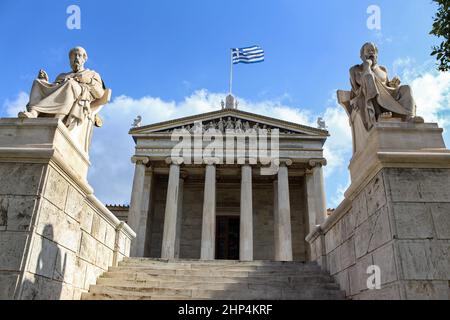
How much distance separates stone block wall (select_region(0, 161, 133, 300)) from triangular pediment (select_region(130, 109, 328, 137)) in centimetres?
1938

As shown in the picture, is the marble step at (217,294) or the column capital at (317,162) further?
the column capital at (317,162)

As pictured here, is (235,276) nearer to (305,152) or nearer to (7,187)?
(7,187)

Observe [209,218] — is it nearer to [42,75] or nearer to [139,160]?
[139,160]

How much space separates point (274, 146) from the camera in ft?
84.6

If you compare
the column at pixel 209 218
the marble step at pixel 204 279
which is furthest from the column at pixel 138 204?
the marble step at pixel 204 279

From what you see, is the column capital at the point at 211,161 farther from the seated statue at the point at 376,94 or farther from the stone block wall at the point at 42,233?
the seated statue at the point at 376,94

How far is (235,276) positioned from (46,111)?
19.6 ft

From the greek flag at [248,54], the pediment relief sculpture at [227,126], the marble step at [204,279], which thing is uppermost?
the greek flag at [248,54]

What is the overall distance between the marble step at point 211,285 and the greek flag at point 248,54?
2405cm

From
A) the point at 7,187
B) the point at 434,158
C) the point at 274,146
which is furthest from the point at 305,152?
the point at 7,187

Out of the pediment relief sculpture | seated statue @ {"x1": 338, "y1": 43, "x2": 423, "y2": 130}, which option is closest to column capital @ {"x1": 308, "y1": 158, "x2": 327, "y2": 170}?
the pediment relief sculpture

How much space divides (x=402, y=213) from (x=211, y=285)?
185 inches

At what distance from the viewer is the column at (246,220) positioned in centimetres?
2180

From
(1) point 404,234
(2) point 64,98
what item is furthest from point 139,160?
(1) point 404,234
